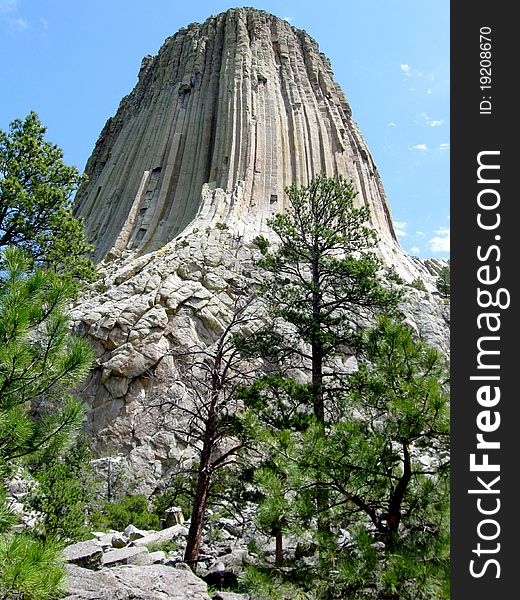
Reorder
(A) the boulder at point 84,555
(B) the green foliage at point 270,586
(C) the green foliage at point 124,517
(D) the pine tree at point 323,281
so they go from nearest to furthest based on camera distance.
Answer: (B) the green foliage at point 270,586, (A) the boulder at point 84,555, (D) the pine tree at point 323,281, (C) the green foliage at point 124,517

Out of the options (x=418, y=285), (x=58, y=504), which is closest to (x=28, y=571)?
(x=58, y=504)

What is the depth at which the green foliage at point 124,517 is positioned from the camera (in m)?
15.1

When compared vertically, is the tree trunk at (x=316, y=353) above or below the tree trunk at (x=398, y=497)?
above

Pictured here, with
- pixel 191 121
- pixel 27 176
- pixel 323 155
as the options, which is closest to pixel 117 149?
pixel 191 121

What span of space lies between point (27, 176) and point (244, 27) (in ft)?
142

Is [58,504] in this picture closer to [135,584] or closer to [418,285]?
[135,584]

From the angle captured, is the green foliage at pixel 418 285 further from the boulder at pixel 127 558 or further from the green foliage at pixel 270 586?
the green foliage at pixel 270 586

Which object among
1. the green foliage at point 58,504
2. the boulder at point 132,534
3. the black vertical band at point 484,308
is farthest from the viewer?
the boulder at point 132,534

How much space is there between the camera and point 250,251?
95.6ft

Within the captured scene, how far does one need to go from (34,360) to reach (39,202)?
443cm

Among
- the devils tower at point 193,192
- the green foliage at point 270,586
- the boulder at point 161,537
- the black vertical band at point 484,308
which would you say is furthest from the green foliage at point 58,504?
the black vertical band at point 484,308

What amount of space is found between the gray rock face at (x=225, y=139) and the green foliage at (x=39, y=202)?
71.9ft

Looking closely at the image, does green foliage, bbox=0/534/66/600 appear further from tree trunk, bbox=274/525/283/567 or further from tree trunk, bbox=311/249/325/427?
tree trunk, bbox=311/249/325/427

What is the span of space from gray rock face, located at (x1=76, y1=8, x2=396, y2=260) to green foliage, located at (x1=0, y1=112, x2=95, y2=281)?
21918 mm
